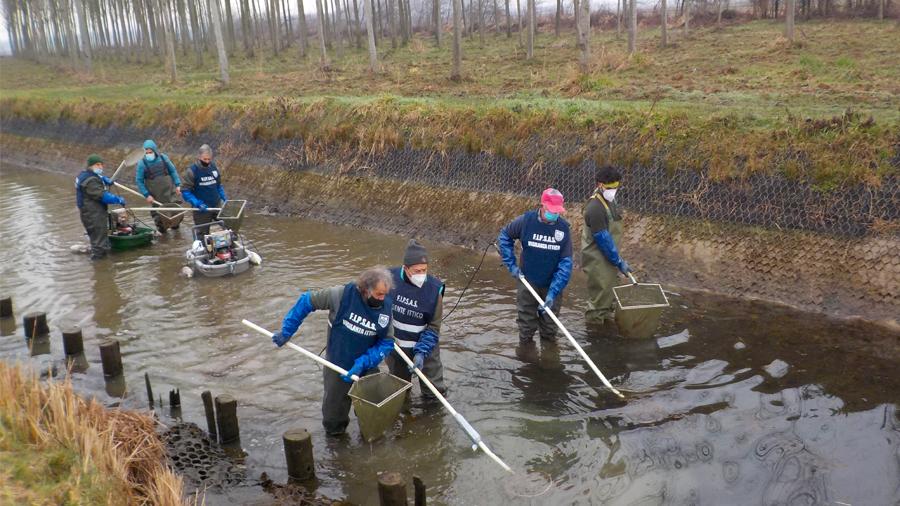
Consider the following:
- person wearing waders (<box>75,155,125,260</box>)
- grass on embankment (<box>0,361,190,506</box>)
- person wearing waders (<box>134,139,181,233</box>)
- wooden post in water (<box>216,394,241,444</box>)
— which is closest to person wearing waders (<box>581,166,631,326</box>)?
wooden post in water (<box>216,394,241,444</box>)

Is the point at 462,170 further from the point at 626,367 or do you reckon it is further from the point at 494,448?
the point at 494,448

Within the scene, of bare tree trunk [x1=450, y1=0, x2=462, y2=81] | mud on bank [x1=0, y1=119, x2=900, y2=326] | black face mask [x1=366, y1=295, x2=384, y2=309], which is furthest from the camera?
bare tree trunk [x1=450, y1=0, x2=462, y2=81]

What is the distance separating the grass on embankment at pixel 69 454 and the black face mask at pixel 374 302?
7.17 ft

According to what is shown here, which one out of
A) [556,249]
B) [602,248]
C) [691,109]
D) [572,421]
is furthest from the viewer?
[691,109]

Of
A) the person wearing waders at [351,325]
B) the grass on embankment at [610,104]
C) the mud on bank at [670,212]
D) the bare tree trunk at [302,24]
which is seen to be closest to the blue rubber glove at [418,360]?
the person wearing waders at [351,325]

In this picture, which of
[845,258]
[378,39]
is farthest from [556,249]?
[378,39]

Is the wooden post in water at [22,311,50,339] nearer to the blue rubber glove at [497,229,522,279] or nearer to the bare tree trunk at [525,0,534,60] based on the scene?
the blue rubber glove at [497,229,522,279]

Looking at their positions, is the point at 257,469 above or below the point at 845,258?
below

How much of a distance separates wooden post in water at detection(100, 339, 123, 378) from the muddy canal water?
8.9 inches

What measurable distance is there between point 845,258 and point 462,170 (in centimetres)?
795

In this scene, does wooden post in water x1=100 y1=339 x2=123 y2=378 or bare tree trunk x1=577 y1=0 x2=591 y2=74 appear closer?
wooden post in water x1=100 y1=339 x2=123 y2=378

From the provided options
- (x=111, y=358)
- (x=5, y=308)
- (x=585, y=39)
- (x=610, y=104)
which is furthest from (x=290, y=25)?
(x=111, y=358)

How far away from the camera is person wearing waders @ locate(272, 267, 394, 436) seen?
625cm

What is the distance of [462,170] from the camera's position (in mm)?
15227
